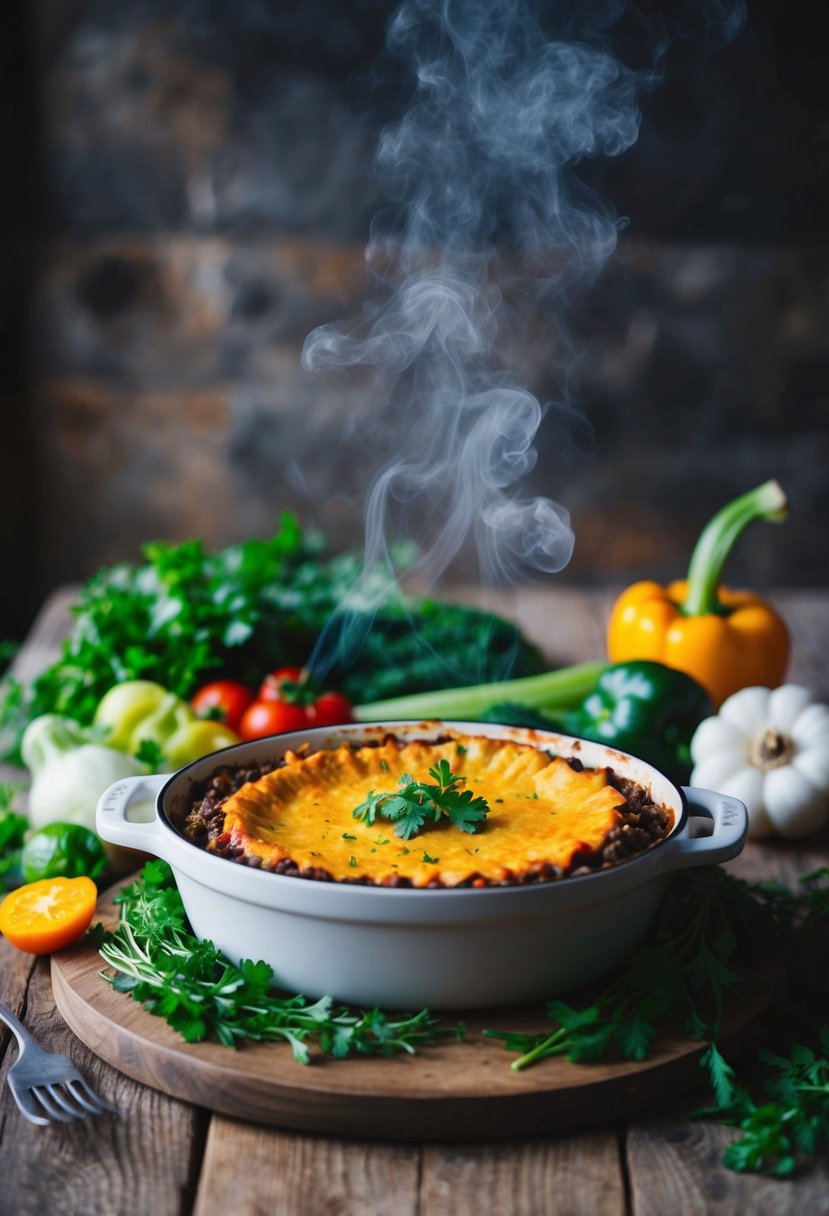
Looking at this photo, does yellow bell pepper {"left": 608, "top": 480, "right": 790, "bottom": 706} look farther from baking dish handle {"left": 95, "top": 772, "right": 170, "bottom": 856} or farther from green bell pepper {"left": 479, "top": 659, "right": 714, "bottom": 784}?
baking dish handle {"left": 95, "top": 772, "right": 170, "bottom": 856}

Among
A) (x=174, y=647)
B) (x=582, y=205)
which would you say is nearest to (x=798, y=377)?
(x=582, y=205)

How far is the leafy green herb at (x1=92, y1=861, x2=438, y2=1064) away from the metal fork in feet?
0.42

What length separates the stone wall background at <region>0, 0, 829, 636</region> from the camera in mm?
5270

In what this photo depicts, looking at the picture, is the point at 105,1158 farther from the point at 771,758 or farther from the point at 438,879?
the point at 771,758

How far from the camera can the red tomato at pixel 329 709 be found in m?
3.16

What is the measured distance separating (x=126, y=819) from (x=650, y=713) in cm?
140

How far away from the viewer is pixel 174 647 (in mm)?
3154

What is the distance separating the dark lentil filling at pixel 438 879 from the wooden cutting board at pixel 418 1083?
23 cm

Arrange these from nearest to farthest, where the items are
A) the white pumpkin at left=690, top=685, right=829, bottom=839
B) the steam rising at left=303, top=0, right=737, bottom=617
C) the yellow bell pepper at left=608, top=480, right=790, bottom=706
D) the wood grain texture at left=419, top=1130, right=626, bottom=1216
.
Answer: the wood grain texture at left=419, top=1130, right=626, bottom=1216, the white pumpkin at left=690, top=685, right=829, bottom=839, the yellow bell pepper at left=608, top=480, right=790, bottom=706, the steam rising at left=303, top=0, right=737, bottom=617

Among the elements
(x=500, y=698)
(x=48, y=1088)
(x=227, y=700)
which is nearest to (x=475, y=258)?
(x=500, y=698)

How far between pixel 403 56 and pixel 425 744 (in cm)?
412

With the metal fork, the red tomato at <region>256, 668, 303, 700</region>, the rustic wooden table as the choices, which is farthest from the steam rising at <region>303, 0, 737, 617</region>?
the rustic wooden table

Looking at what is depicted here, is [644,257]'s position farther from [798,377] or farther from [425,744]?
[425,744]

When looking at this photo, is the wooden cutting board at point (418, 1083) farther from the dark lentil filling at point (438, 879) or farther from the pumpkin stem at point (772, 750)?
the pumpkin stem at point (772, 750)
